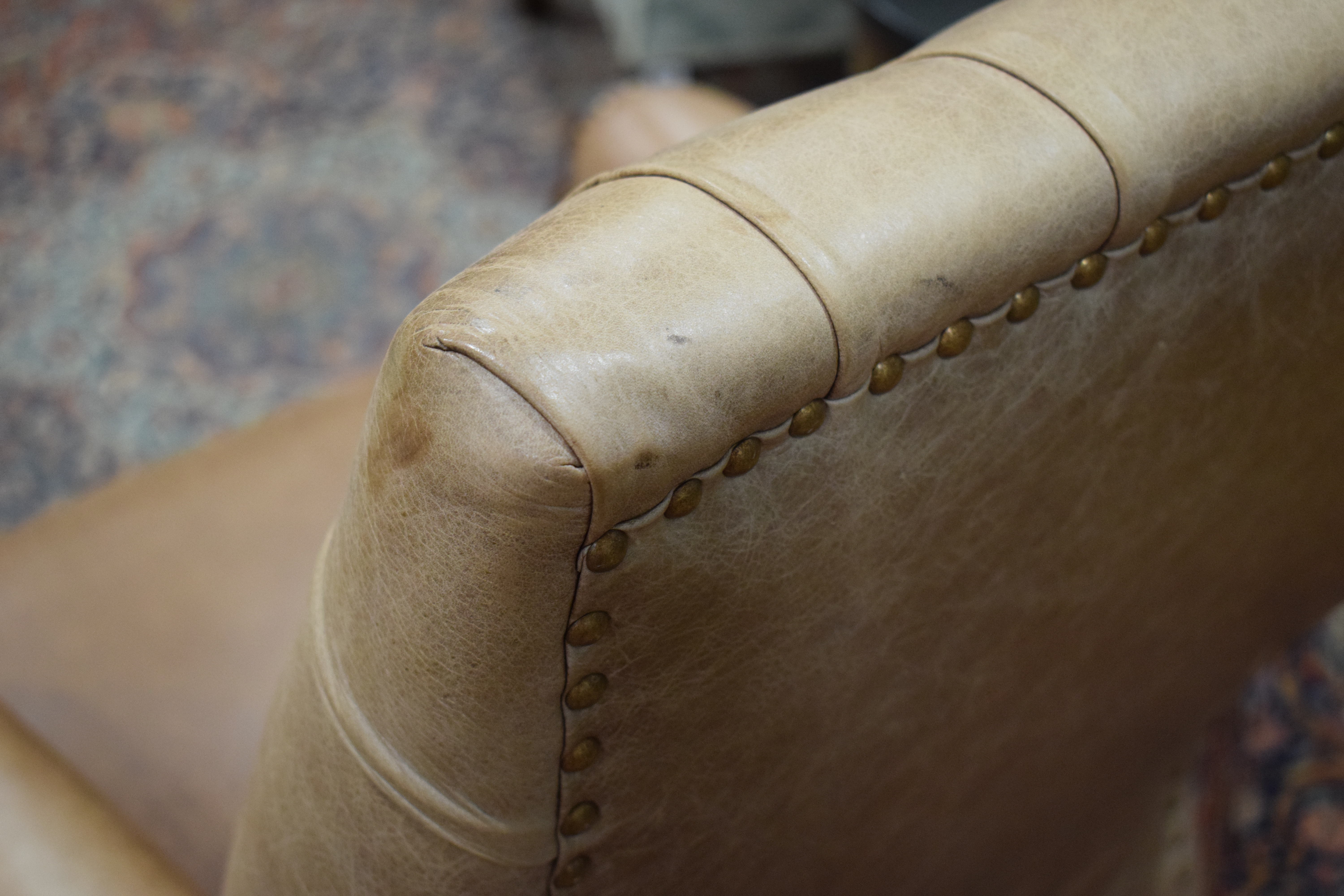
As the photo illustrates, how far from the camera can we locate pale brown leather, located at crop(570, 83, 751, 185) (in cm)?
102

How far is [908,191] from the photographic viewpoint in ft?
1.24

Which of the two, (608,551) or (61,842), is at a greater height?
(608,551)

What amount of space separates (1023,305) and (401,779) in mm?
302

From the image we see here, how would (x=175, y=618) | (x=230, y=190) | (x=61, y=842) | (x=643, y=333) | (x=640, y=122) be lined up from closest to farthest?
(x=643, y=333)
(x=61, y=842)
(x=175, y=618)
(x=640, y=122)
(x=230, y=190)

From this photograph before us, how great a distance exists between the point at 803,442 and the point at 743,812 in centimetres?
20

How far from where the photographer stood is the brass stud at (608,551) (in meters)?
0.35

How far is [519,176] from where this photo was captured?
2010 millimetres

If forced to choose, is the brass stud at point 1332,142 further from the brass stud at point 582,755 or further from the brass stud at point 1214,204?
the brass stud at point 582,755

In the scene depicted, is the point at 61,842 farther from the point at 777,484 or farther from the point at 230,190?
the point at 230,190

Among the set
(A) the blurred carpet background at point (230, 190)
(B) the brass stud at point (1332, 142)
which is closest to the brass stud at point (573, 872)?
(B) the brass stud at point (1332, 142)

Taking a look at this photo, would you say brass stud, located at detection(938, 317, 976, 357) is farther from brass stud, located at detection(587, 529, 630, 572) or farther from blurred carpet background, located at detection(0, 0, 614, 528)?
blurred carpet background, located at detection(0, 0, 614, 528)

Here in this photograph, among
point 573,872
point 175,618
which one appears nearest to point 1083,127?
point 573,872

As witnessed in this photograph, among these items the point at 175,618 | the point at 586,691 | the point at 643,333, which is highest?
the point at 643,333

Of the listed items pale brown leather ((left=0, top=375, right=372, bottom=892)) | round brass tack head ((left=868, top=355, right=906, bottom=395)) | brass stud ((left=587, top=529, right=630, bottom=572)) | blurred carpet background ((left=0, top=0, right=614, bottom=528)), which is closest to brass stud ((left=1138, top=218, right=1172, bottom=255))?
round brass tack head ((left=868, top=355, right=906, bottom=395))
